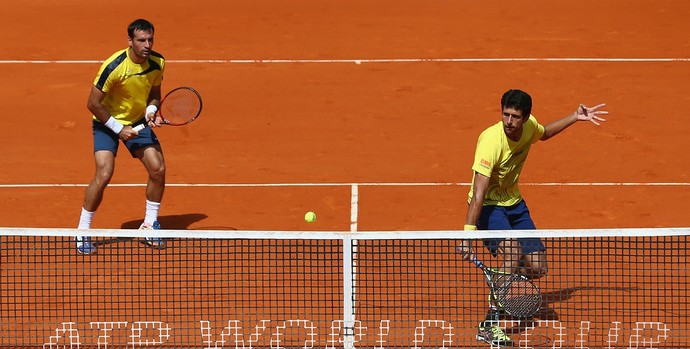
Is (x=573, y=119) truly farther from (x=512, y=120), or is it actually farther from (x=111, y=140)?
(x=111, y=140)

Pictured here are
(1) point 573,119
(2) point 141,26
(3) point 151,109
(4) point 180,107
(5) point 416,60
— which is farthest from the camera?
(5) point 416,60

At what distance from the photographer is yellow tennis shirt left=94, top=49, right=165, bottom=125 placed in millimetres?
10914

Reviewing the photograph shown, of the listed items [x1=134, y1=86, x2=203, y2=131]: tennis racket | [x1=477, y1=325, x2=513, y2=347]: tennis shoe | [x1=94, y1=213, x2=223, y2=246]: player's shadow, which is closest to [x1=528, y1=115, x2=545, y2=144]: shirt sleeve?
[x1=477, y1=325, x2=513, y2=347]: tennis shoe

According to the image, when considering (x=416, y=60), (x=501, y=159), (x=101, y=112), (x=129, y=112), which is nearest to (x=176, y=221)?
(x=129, y=112)

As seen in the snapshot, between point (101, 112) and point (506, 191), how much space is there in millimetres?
3602

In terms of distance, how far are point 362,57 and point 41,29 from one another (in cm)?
482

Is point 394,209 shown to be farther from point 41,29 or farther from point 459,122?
point 41,29

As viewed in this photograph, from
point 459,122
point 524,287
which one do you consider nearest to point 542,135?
point 524,287

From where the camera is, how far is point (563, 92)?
15.8 m

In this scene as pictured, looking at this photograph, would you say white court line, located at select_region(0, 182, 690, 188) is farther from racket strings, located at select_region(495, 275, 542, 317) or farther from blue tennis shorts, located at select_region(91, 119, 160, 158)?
racket strings, located at select_region(495, 275, 542, 317)

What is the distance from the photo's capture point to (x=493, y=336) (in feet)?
28.4

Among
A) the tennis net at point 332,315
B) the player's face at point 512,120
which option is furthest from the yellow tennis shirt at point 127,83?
the player's face at point 512,120

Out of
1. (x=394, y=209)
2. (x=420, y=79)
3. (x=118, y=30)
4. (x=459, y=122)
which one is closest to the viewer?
(x=394, y=209)

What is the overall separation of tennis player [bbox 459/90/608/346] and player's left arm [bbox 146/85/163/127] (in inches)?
124
